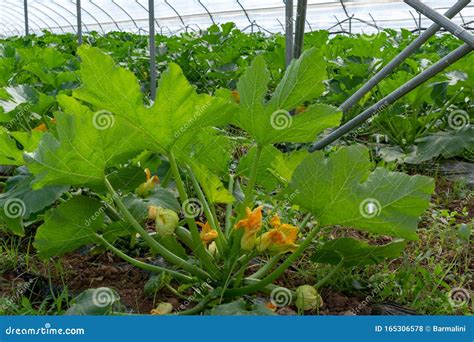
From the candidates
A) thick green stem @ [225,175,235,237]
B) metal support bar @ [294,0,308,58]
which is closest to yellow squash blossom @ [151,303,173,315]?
thick green stem @ [225,175,235,237]

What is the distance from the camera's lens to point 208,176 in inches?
61.1

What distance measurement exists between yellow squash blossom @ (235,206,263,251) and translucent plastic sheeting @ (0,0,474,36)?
1113 centimetres

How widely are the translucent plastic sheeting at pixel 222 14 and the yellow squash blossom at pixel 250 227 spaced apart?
36.5 ft

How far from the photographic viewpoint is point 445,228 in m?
2.21

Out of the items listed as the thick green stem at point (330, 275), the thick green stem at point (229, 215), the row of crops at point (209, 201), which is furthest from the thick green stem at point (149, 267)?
the thick green stem at point (330, 275)

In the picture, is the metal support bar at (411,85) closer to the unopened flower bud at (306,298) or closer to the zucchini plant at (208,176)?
the zucchini plant at (208,176)

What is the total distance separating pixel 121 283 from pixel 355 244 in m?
0.65

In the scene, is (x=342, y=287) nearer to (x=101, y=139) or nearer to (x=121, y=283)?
(x=121, y=283)

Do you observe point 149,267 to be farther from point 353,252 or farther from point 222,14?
point 222,14

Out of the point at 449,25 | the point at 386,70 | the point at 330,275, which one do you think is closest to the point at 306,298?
the point at 330,275

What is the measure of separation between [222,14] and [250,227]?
1506 centimetres

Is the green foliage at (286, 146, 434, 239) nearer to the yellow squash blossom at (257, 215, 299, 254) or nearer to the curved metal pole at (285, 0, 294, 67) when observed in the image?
the yellow squash blossom at (257, 215, 299, 254)

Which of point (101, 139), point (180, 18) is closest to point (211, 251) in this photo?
point (101, 139)

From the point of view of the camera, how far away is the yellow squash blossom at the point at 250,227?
1.44 metres
